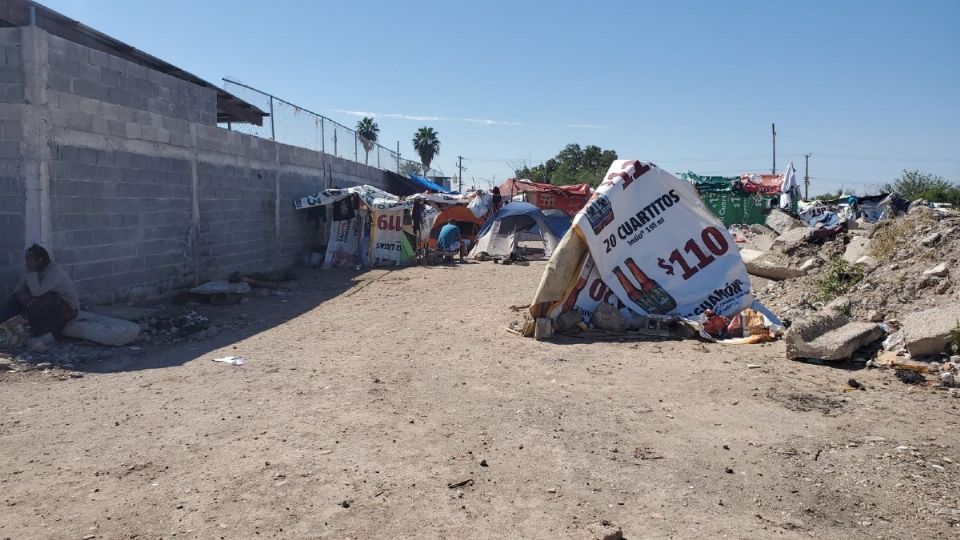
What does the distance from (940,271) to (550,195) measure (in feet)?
72.4

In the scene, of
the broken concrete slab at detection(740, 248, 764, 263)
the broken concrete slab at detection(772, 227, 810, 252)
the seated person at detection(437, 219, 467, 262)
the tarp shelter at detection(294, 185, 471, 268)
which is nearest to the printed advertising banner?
the broken concrete slab at detection(740, 248, 764, 263)

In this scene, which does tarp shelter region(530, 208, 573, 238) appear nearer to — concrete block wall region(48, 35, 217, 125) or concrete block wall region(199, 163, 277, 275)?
concrete block wall region(199, 163, 277, 275)

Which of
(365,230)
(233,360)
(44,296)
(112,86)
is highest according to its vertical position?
(112,86)

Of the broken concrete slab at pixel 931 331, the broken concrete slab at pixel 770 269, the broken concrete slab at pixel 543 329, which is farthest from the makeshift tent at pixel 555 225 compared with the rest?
the broken concrete slab at pixel 931 331

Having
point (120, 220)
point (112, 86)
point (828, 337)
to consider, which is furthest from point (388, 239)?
point (828, 337)

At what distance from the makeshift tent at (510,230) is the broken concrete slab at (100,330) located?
43.1ft

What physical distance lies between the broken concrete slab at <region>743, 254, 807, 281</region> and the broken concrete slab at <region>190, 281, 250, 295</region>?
9026 mm

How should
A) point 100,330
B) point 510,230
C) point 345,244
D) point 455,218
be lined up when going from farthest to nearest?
1. point 455,218
2. point 510,230
3. point 345,244
4. point 100,330

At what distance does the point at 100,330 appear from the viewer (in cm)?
798

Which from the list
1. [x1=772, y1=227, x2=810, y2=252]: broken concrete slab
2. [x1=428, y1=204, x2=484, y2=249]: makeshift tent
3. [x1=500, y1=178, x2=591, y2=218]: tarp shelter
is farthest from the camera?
[x1=500, y1=178, x2=591, y2=218]: tarp shelter

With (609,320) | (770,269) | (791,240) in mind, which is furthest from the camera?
(791,240)

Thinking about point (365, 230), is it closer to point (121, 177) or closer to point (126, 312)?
point (121, 177)

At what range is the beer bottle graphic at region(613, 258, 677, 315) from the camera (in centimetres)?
948

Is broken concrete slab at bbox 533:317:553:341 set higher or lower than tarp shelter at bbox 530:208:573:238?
lower
